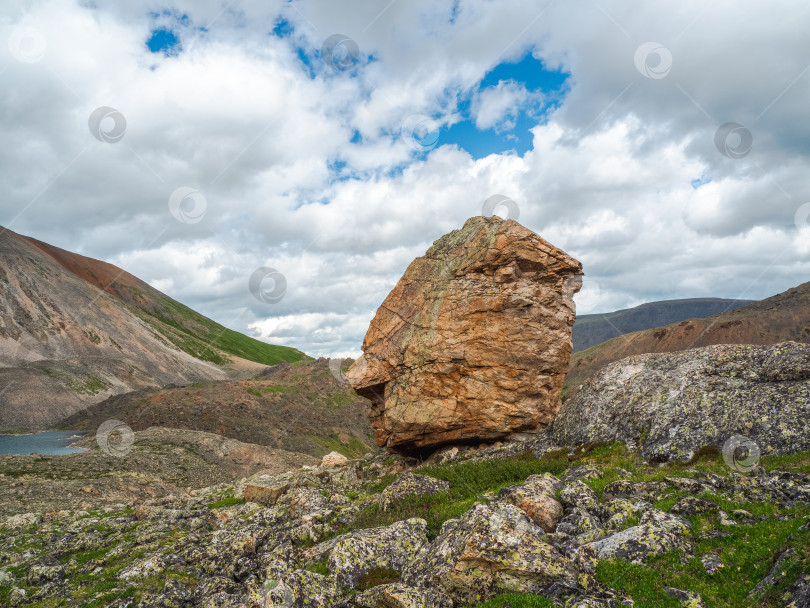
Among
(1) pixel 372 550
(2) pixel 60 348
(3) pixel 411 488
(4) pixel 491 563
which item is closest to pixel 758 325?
(3) pixel 411 488

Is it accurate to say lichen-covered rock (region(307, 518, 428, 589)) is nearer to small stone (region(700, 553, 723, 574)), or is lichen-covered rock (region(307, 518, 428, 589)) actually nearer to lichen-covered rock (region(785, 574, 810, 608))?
small stone (region(700, 553, 723, 574))

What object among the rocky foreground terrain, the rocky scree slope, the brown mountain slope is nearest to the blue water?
the rocky scree slope

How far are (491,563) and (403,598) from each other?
2.32m

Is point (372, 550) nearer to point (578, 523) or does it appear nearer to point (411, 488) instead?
point (411, 488)

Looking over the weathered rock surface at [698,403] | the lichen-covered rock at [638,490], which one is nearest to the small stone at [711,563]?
the lichen-covered rock at [638,490]

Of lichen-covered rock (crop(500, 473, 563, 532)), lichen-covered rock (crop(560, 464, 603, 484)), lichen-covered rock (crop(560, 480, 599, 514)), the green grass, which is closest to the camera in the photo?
the green grass

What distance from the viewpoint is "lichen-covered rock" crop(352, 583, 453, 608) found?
427 inches

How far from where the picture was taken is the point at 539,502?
14258 mm

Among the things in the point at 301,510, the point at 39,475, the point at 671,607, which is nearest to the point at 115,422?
the point at 39,475

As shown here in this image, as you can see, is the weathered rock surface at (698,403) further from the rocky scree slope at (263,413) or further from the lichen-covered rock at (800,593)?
the rocky scree slope at (263,413)

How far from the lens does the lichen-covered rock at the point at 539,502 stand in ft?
45.3

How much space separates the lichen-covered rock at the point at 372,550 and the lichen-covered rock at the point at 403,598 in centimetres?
177

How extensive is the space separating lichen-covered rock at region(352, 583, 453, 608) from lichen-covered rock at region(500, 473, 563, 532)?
421 cm

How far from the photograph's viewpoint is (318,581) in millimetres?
12992
